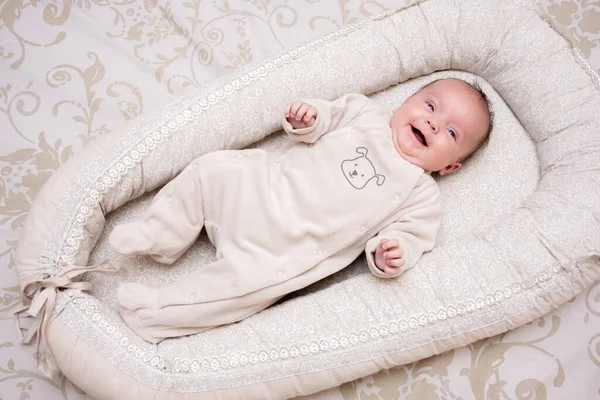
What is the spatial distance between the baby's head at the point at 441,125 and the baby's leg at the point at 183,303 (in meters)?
0.54

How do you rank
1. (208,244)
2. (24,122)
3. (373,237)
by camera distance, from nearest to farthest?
1. (373,237)
2. (208,244)
3. (24,122)

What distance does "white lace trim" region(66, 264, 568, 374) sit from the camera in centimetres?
138

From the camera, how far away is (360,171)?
152 centimetres

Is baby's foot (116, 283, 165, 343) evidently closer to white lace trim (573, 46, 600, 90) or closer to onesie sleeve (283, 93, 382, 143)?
onesie sleeve (283, 93, 382, 143)

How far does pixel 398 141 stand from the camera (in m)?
1.54

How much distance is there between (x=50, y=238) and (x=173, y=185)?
1.04 ft

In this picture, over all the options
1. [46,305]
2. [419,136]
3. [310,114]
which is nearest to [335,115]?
[310,114]

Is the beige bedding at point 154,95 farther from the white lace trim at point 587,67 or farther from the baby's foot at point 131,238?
the baby's foot at point 131,238

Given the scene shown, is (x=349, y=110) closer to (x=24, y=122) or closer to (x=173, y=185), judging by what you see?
(x=173, y=185)

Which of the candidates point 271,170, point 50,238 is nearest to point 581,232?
point 271,170

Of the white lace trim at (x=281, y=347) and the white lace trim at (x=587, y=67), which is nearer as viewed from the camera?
the white lace trim at (x=281, y=347)

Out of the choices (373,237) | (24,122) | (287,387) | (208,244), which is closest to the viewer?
(287,387)

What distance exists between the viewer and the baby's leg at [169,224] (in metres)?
1.44

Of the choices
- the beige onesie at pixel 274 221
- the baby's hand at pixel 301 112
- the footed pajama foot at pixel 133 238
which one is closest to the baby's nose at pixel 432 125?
the beige onesie at pixel 274 221
